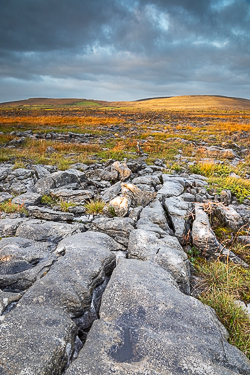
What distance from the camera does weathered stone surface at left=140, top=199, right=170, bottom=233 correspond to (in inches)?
211

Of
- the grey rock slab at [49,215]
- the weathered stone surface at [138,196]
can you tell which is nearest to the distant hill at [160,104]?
the weathered stone surface at [138,196]

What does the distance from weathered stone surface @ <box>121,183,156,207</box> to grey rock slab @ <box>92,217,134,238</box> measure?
1.25 m

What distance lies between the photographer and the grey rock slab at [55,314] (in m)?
1.88

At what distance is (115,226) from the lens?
503cm

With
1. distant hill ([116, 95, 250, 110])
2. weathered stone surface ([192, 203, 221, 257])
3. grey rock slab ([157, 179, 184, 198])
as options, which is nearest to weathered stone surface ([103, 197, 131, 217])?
grey rock slab ([157, 179, 184, 198])

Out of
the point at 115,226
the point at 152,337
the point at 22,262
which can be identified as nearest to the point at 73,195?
the point at 115,226

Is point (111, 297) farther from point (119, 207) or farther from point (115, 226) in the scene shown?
point (119, 207)

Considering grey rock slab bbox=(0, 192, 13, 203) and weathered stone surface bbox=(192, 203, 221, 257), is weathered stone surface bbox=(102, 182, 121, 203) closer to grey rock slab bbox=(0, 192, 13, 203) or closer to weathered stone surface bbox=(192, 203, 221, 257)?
weathered stone surface bbox=(192, 203, 221, 257)

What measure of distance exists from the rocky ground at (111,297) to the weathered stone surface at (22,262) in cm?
2

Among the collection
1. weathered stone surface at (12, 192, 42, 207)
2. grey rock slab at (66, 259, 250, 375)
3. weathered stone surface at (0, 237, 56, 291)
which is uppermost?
grey rock slab at (66, 259, 250, 375)

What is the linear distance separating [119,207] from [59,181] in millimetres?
3649

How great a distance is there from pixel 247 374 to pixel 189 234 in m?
3.32

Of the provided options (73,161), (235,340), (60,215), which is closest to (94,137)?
(73,161)

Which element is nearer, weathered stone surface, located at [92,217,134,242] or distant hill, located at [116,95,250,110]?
weathered stone surface, located at [92,217,134,242]
